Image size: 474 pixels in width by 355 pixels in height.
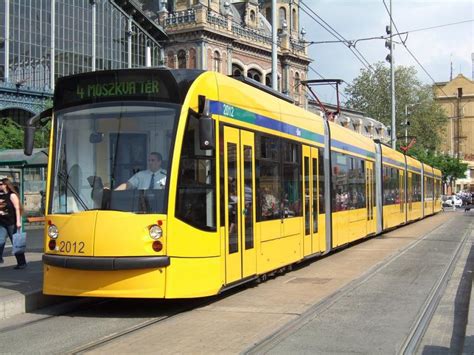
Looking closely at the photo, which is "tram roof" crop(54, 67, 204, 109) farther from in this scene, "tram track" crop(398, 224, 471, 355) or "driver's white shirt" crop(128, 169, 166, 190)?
"tram track" crop(398, 224, 471, 355)

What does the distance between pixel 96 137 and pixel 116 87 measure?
72cm

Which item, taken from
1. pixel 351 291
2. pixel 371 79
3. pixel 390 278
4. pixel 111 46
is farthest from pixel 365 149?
pixel 371 79

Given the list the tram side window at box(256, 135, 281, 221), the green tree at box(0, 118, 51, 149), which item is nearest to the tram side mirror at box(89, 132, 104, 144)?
the tram side window at box(256, 135, 281, 221)

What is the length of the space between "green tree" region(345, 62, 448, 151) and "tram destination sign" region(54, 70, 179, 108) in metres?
74.2

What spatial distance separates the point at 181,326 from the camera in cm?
766

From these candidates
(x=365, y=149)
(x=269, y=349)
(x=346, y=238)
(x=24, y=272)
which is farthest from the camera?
(x=365, y=149)

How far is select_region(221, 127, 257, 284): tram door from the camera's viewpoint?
9.01 m

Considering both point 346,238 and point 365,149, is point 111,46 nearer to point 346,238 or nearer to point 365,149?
point 365,149

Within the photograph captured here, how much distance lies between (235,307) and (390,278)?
409 centimetres

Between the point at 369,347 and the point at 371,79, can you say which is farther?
the point at 371,79

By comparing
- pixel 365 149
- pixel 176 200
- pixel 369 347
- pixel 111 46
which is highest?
pixel 111 46

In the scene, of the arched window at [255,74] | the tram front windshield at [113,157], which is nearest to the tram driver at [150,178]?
the tram front windshield at [113,157]

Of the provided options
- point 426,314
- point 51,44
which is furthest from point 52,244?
point 51,44

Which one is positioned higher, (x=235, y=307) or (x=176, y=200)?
(x=176, y=200)
